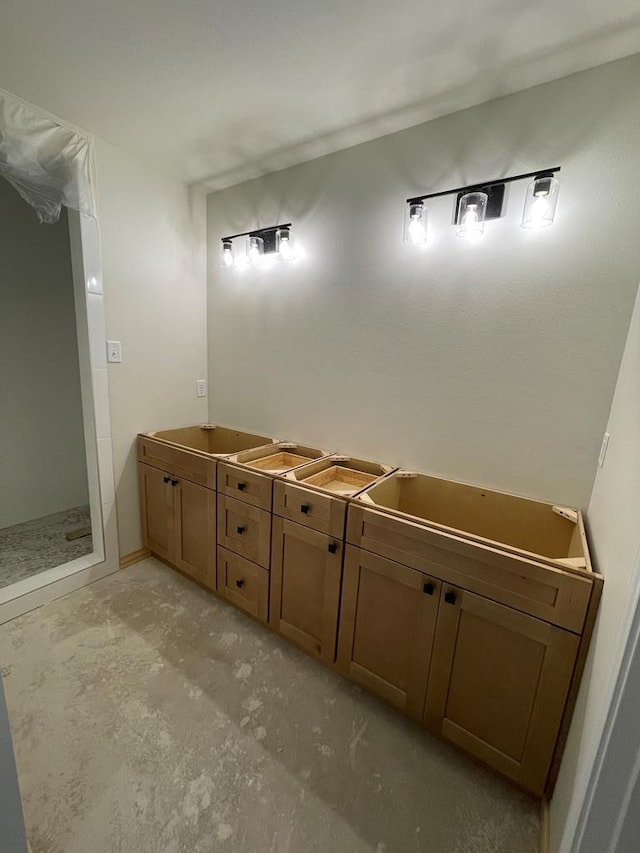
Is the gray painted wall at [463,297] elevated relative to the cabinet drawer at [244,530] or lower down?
elevated

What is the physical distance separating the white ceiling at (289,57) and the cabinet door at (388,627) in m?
1.87

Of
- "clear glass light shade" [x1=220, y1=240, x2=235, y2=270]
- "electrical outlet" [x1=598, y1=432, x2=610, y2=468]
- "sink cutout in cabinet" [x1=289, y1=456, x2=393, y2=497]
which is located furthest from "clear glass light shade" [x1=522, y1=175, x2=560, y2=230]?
"clear glass light shade" [x1=220, y1=240, x2=235, y2=270]

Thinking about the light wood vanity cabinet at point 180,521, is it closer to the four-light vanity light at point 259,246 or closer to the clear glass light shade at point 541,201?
the four-light vanity light at point 259,246

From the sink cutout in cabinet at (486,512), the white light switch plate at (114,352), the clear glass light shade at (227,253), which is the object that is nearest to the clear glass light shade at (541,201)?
the sink cutout in cabinet at (486,512)

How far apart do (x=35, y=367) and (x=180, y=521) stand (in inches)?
69.6

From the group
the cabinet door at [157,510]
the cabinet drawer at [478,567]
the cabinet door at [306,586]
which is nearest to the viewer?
the cabinet drawer at [478,567]

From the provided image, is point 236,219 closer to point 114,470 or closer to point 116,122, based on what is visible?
point 116,122

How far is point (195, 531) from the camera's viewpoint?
2.06 meters

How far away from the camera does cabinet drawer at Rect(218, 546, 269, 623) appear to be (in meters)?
1.78

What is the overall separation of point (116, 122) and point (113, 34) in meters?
0.56

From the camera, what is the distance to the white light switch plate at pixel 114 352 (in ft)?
6.73

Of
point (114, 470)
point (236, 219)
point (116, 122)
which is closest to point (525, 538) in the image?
point (114, 470)

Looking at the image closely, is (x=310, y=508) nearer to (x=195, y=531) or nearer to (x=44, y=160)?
(x=195, y=531)

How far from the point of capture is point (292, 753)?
128 cm
